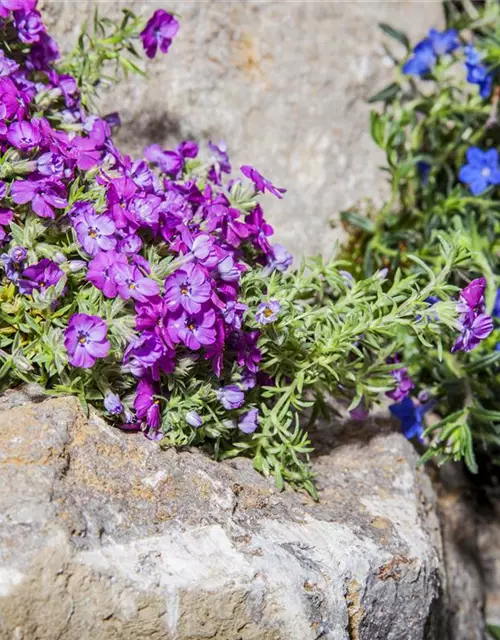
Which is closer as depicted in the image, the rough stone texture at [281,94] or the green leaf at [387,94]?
the rough stone texture at [281,94]

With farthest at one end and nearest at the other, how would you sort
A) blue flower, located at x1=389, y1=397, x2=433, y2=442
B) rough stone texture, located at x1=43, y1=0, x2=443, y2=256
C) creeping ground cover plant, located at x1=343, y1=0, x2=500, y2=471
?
rough stone texture, located at x1=43, y1=0, x2=443, y2=256 < creeping ground cover plant, located at x1=343, y1=0, x2=500, y2=471 < blue flower, located at x1=389, y1=397, x2=433, y2=442

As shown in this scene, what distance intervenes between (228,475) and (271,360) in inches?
13.4

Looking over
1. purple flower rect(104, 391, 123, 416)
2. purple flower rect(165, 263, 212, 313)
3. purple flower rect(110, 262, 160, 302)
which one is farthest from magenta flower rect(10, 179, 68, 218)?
purple flower rect(104, 391, 123, 416)

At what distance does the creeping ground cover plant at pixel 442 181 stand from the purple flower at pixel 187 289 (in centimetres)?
110

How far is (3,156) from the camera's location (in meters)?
2.17

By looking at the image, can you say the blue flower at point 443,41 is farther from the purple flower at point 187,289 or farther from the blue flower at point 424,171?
the purple flower at point 187,289

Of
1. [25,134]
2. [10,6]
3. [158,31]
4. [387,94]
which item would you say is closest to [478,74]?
[387,94]

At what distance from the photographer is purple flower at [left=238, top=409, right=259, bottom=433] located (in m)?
2.35

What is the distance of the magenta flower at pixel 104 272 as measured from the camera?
6.62ft

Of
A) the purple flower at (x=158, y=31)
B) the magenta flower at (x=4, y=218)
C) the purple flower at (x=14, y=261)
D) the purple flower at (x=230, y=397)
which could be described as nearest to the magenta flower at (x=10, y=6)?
the purple flower at (x=158, y=31)

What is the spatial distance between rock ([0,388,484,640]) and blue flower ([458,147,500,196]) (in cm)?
147

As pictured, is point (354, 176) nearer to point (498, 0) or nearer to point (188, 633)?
point (498, 0)

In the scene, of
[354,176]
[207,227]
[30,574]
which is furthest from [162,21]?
[30,574]

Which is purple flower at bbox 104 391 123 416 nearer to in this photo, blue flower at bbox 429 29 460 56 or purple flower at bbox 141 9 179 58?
purple flower at bbox 141 9 179 58
